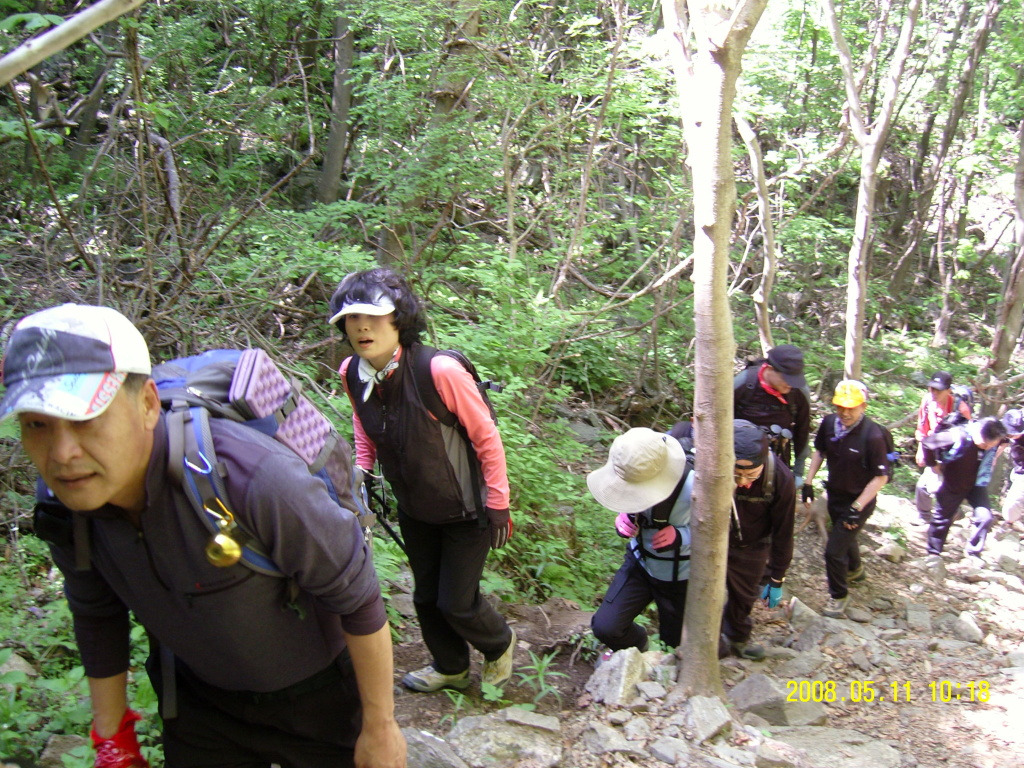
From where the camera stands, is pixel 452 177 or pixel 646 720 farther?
pixel 452 177

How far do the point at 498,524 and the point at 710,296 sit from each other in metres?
1.58

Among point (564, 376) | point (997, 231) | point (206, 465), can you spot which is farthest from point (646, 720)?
point (997, 231)

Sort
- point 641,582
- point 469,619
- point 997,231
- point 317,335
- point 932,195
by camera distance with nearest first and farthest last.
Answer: point 469,619
point 641,582
point 317,335
point 932,195
point 997,231

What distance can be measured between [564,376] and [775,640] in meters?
4.90

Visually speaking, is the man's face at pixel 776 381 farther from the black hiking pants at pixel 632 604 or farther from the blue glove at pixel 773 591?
the black hiking pants at pixel 632 604

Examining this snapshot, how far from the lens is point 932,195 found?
16547 mm

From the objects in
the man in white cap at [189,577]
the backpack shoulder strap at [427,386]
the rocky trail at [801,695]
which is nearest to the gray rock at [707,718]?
the rocky trail at [801,695]

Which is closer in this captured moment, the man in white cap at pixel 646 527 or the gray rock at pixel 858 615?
the man in white cap at pixel 646 527

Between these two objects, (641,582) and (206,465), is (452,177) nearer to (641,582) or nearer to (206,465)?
(641,582)

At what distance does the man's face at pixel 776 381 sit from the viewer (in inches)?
241

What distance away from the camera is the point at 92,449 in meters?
1.53

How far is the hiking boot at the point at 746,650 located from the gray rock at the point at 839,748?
3.18 ft

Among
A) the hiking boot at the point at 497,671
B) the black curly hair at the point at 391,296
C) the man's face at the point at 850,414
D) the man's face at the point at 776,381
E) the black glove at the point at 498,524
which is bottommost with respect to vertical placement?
the hiking boot at the point at 497,671

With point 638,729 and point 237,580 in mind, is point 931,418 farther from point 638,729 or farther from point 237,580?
point 237,580
